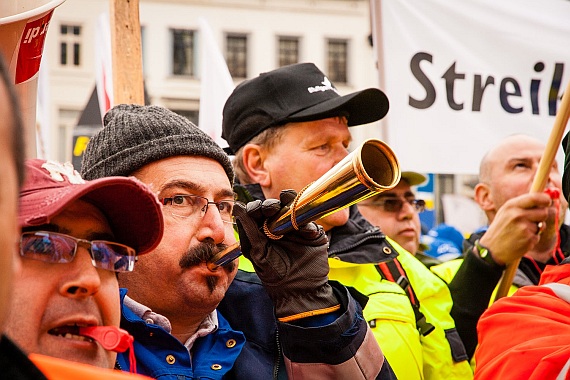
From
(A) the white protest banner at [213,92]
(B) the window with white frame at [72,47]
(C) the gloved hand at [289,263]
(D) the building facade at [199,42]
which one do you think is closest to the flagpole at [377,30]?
(A) the white protest banner at [213,92]

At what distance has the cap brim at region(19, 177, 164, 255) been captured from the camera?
1.90 metres

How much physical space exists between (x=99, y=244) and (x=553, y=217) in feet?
8.59

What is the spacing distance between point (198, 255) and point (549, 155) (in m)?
1.48

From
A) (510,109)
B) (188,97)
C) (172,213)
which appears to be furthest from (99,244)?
(188,97)

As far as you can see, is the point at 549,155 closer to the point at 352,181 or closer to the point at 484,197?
the point at 484,197

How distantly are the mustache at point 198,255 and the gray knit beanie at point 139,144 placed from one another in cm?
30

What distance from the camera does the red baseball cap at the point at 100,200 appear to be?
75.1 inches

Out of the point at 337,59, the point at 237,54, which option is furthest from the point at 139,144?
the point at 337,59

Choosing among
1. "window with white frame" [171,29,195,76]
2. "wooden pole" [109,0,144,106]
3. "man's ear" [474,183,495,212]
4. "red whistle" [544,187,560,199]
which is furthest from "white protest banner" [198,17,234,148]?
"window with white frame" [171,29,195,76]

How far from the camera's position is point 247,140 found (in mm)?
3650

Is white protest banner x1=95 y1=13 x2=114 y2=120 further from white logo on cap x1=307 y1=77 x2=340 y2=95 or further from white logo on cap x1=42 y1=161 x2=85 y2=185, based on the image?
white logo on cap x1=42 y1=161 x2=85 y2=185

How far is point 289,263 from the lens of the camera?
2.47 metres

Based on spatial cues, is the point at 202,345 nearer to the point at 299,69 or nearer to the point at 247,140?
the point at 247,140

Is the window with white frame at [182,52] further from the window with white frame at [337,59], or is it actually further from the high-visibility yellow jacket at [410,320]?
the high-visibility yellow jacket at [410,320]
